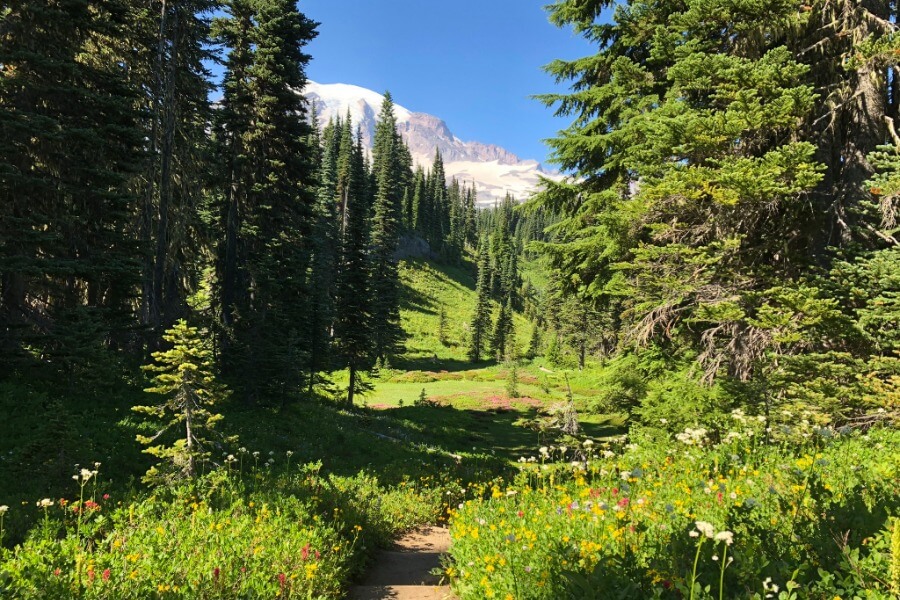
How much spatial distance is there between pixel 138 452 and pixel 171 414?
2279 mm

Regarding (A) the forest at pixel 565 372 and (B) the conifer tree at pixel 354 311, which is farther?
(B) the conifer tree at pixel 354 311

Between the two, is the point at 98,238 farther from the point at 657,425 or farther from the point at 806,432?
the point at 806,432

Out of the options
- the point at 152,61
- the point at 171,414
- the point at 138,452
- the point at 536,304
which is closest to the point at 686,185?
the point at 138,452

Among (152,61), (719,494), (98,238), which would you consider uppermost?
(152,61)

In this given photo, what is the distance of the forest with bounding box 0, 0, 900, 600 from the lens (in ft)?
13.2

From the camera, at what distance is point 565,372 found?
40.0 ft

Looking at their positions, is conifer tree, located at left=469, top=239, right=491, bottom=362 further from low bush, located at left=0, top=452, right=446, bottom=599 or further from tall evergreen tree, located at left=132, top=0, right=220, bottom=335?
low bush, located at left=0, top=452, right=446, bottom=599

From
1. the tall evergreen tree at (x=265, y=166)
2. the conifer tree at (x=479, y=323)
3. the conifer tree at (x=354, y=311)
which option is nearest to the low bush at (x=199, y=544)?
the tall evergreen tree at (x=265, y=166)

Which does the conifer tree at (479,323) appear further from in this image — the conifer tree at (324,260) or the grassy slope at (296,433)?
the conifer tree at (324,260)

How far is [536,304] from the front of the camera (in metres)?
122

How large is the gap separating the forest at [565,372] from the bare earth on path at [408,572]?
0.59 ft

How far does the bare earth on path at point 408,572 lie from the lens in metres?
5.63

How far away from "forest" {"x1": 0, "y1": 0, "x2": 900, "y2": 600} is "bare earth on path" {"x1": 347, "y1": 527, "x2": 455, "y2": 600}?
0.59 ft

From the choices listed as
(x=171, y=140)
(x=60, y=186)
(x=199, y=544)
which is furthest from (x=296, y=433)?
(x=171, y=140)
